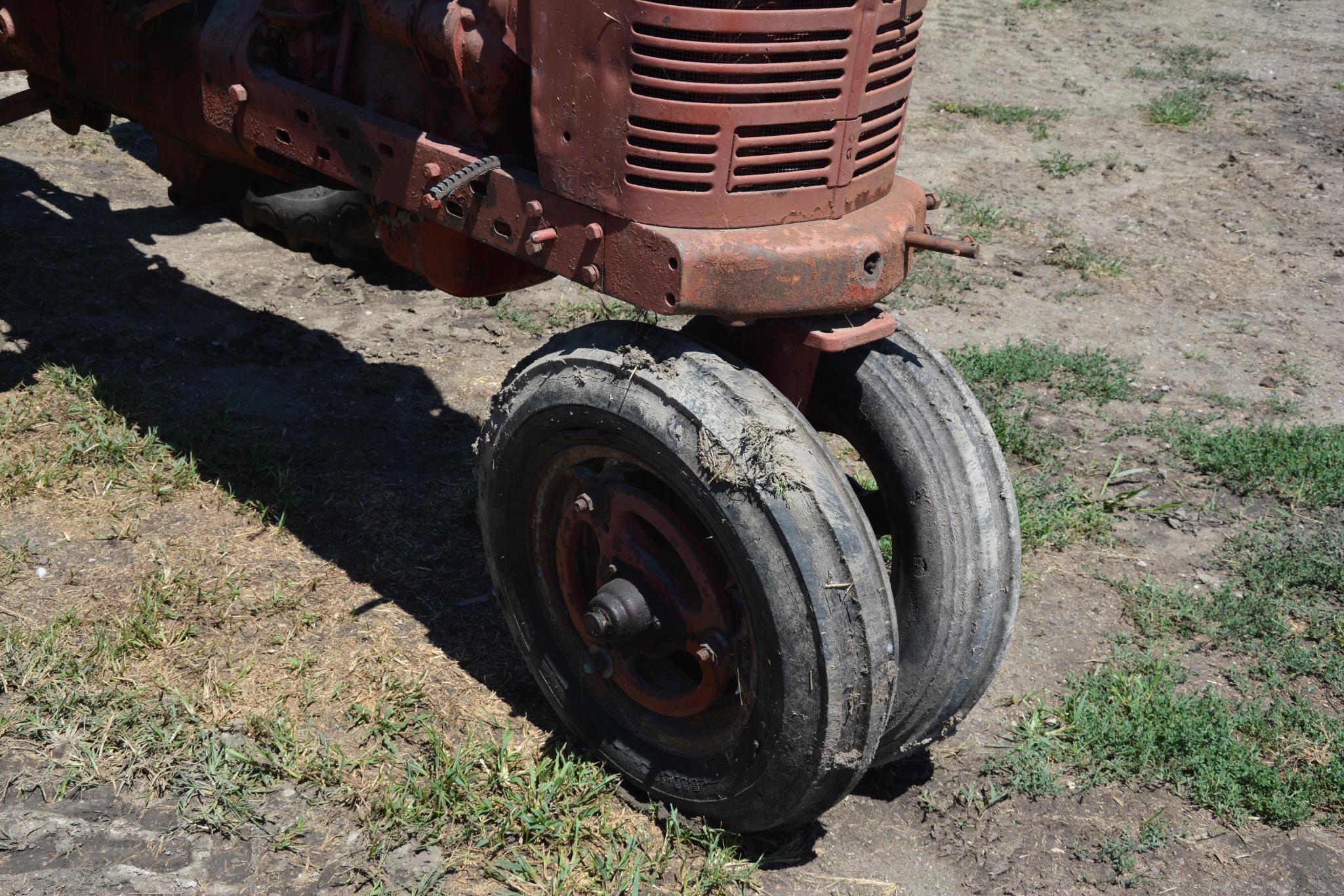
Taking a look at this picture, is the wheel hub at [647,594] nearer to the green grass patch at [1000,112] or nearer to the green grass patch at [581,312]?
the green grass patch at [581,312]

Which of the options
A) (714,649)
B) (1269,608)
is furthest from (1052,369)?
(714,649)

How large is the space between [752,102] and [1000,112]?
6.08 metres

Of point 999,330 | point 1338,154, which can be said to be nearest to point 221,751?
point 999,330

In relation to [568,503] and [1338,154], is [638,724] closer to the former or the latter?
[568,503]

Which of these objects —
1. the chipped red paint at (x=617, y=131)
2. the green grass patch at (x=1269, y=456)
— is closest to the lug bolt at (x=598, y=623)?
the chipped red paint at (x=617, y=131)

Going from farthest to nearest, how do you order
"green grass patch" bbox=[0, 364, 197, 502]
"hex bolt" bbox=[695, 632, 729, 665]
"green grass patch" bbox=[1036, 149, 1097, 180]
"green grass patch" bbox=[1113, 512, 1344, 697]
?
1. "green grass patch" bbox=[1036, 149, 1097, 180]
2. "green grass patch" bbox=[0, 364, 197, 502]
3. "green grass patch" bbox=[1113, 512, 1344, 697]
4. "hex bolt" bbox=[695, 632, 729, 665]

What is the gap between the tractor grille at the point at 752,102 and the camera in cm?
232

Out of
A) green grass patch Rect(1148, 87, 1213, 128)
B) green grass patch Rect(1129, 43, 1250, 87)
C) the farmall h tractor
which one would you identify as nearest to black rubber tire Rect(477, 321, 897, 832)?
the farmall h tractor

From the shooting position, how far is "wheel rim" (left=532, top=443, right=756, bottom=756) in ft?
8.62

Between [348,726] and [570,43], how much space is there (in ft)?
5.79

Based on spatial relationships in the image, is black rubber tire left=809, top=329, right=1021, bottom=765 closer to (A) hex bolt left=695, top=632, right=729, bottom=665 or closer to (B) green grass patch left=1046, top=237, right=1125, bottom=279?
(A) hex bolt left=695, top=632, right=729, bottom=665

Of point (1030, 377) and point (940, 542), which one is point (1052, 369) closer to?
point (1030, 377)

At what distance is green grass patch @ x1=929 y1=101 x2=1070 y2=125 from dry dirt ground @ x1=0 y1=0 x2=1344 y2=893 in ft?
0.28

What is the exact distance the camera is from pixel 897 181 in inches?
114
